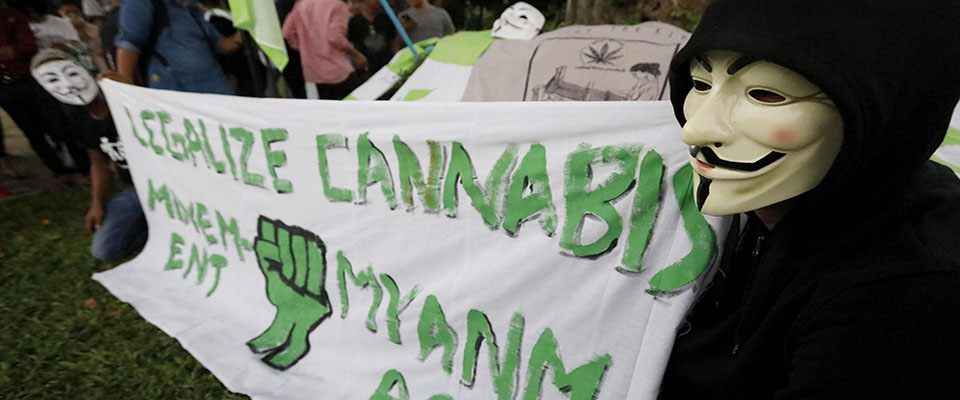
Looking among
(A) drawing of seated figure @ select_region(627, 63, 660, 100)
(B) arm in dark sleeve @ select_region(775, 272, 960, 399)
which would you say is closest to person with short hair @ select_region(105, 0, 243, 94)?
(A) drawing of seated figure @ select_region(627, 63, 660, 100)

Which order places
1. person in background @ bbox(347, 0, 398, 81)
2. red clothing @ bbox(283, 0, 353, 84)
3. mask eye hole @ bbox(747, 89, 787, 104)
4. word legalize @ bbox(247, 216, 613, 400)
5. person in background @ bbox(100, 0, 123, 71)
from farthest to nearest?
person in background @ bbox(347, 0, 398, 81) → red clothing @ bbox(283, 0, 353, 84) → person in background @ bbox(100, 0, 123, 71) → word legalize @ bbox(247, 216, 613, 400) → mask eye hole @ bbox(747, 89, 787, 104)

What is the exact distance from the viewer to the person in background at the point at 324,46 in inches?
159

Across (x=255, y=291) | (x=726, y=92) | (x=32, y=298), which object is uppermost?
(x=726, y=92)

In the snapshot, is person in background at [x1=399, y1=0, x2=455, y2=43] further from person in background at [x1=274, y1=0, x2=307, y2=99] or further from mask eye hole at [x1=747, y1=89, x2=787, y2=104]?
mask eye hole at [x1=747, y1=89, x2=787, y2=104]

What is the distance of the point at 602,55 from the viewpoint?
238 centimetres

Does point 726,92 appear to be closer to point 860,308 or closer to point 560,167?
point 860,308

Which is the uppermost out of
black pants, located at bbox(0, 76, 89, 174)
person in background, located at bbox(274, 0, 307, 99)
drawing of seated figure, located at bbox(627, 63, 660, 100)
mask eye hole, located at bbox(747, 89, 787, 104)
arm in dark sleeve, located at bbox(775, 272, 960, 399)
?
mask eye hole, located at bbox(747, 89, 787, 104)

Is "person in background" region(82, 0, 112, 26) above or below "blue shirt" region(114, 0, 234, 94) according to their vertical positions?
below

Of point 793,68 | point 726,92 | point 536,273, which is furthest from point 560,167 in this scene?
point 793,68

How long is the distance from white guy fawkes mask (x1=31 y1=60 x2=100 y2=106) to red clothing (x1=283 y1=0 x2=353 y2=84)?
4.74 ft

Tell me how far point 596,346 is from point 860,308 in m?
0.67

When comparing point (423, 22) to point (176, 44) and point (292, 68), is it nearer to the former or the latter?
point (292, 68)

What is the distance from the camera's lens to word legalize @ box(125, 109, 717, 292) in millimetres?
1179

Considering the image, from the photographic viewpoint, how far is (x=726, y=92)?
31.1 inches
